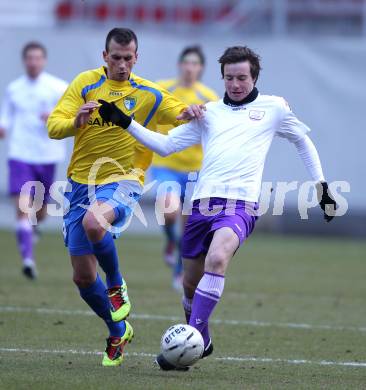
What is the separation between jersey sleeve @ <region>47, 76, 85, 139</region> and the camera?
6359 millimetres

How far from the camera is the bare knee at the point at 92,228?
6297 millimetres

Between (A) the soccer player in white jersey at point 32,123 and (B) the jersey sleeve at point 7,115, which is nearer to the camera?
(A) the soccer player in white jersey at point 32,123

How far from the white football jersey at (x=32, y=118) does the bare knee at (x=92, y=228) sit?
5598 mm

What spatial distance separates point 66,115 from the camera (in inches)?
256

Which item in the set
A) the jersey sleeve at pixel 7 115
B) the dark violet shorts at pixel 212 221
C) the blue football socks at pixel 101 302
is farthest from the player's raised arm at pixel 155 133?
the jersey sleeve at pixel 7 115

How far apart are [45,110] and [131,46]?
5572mm

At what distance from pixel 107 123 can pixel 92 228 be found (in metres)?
0.75

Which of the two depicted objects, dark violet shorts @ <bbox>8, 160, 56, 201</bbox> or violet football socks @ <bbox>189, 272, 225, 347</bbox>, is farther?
dark violet shorts @ <bbox>8, 160, 56, 201</bbox>

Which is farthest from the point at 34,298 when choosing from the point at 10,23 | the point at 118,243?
the point at 10,23

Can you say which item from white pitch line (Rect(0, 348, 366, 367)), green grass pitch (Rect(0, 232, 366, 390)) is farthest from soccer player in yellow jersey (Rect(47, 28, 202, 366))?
green grass pitch (Rect(0, 232, 366, 390))

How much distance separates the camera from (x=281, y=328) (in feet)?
27.1

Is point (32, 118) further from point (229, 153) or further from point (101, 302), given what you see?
point (229, 153)

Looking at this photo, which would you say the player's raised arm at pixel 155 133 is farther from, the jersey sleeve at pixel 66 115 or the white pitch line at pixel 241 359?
the white pitch line at pixel 241 359

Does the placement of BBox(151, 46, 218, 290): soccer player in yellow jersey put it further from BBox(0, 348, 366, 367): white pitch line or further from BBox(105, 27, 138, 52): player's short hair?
BBox(105, 27, 138, 52): player's short hair
